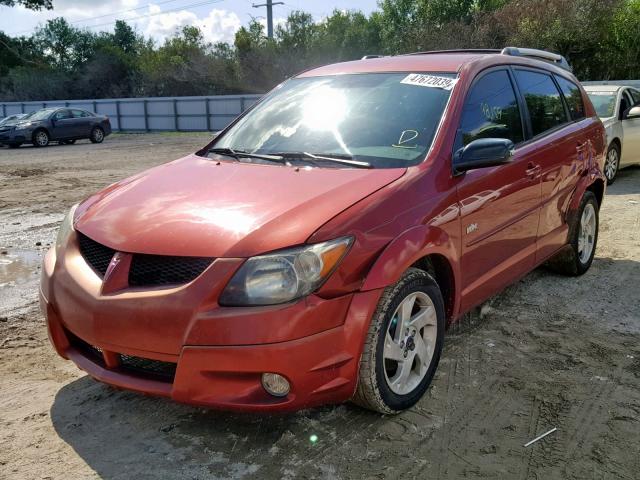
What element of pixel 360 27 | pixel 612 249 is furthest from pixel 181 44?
pixel 612 249

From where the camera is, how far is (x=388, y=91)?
367cm

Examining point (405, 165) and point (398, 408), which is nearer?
point (398, 408)

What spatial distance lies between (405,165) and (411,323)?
2.63 ft

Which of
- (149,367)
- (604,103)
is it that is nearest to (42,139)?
(604,103)

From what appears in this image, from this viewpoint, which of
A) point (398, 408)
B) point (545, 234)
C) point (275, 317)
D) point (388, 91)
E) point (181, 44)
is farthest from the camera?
point (181, 44)

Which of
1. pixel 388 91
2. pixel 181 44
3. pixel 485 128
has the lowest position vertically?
pixel 485 128

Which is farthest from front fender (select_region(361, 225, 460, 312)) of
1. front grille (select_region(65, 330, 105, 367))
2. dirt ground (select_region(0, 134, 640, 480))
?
front grille (select_region(65, 330, 105, 367))

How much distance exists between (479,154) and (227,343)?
Answer: 169 centimetres

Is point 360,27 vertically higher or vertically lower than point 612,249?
higher

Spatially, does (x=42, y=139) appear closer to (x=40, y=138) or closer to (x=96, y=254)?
(x=40, y=138)

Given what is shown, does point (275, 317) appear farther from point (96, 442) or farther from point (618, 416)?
point (618, 416)

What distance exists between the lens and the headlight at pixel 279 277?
8.02ft

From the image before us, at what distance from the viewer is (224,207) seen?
9.32 ft

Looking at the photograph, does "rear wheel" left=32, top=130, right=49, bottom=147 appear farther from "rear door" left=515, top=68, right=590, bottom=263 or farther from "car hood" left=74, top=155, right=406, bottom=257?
"rear door" left=515, top=68, right=590, bottom=263
